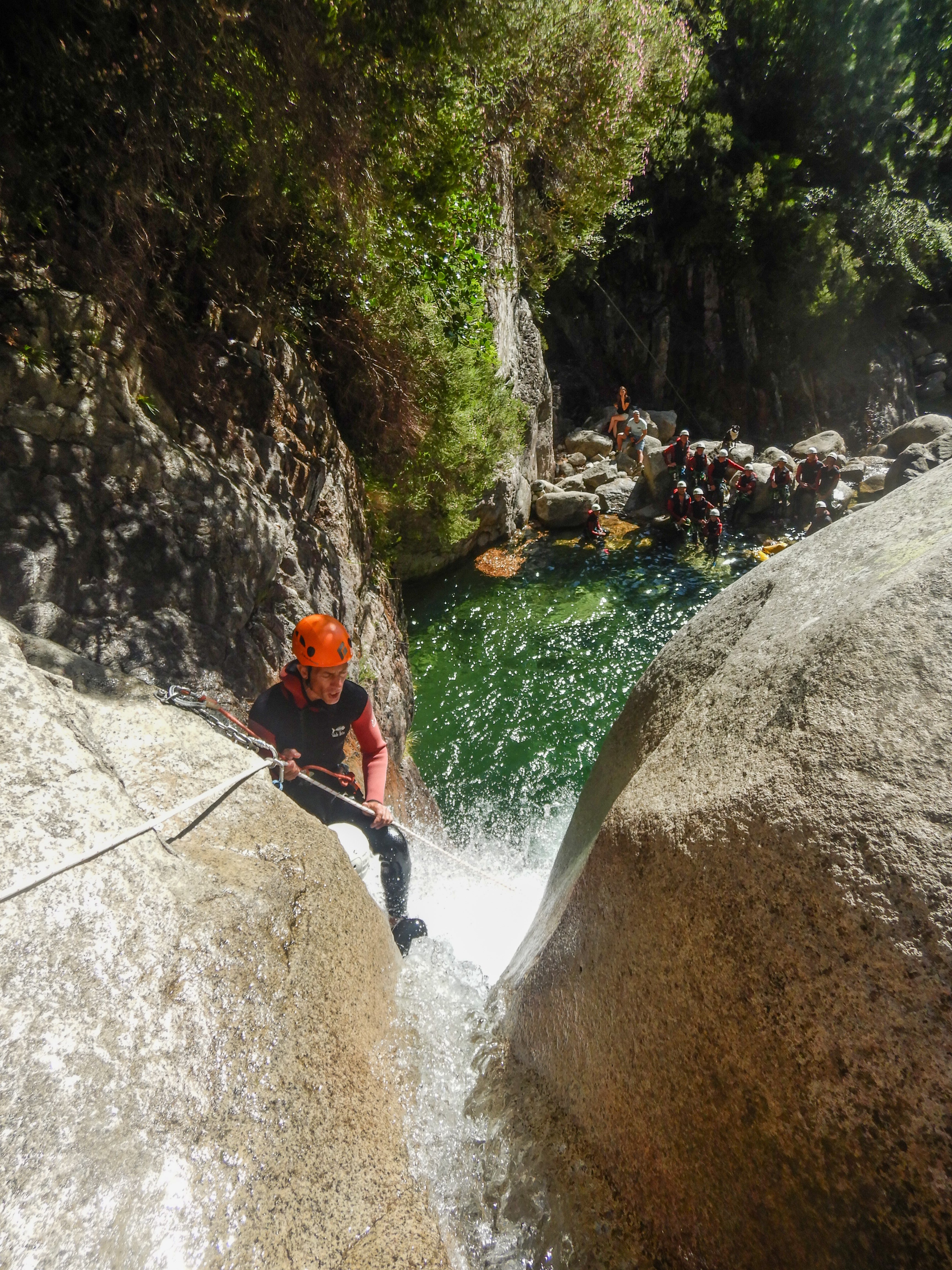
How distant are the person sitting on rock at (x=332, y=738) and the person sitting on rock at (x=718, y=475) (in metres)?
12.7

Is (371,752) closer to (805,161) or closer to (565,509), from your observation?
(565,509)

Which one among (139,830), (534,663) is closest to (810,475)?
(534,663)

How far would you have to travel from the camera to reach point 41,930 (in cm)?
170

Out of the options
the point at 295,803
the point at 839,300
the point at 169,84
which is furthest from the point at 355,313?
the point at 839,300

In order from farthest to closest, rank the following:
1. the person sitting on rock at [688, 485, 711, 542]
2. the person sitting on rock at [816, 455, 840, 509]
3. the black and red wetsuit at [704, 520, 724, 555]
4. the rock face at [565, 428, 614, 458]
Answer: the rock face at [565, 428, 614, 458] < the person sitting on rock at [816, 455, 840, 509] < the person sitting on rock at [688, 485, 711, 542] < the black and red wetsuit at [704, 520, 724, 555]

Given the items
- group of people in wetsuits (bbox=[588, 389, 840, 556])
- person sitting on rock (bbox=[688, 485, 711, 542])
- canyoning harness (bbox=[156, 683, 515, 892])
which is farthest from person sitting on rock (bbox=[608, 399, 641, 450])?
canyoning harness (bbox=[156, 683, 515, 892])

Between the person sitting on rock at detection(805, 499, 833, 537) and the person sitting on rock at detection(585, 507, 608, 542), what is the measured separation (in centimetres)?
438

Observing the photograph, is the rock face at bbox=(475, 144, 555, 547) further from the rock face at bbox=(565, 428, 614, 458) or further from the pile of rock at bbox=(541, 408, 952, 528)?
the rock face at bbox=(565, 428, 614, 458)

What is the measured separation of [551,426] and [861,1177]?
1690cm

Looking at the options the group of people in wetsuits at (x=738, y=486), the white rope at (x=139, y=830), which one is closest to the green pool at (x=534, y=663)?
the group of people in wetsuits at (x=738, y=486)

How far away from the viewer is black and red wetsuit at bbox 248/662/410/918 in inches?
146

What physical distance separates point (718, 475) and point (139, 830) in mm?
14870

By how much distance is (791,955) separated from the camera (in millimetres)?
1618

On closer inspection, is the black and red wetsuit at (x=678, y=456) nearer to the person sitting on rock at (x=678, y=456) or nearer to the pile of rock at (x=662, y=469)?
the person sitting on rock at (x=678, y=456)
